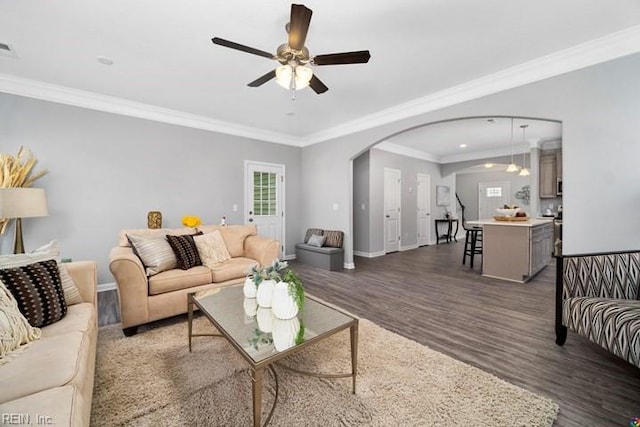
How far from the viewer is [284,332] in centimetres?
155

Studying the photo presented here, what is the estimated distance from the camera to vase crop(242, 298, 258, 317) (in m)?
1.81

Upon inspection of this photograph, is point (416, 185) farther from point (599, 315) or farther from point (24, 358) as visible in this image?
point (24, 358)

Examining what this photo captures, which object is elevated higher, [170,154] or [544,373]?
[170,154]

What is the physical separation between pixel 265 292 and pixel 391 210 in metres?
5.44

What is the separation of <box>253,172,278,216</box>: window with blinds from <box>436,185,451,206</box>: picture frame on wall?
18.0 feet

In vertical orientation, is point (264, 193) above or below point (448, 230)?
above

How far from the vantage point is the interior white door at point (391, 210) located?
657 cm

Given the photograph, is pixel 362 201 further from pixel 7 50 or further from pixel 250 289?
pixel 7 50

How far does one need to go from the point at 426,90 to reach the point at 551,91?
1.31m

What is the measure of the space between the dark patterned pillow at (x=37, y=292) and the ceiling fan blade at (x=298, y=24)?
229cm

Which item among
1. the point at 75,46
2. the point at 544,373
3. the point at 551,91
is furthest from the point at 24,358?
the point at 551,91

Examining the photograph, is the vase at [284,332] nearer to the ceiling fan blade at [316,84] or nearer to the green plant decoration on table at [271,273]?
the green plant decoration on table at [271,273]

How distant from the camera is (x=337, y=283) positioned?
3.98 metres

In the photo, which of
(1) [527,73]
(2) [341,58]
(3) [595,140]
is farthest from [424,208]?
(2) [341,58]
